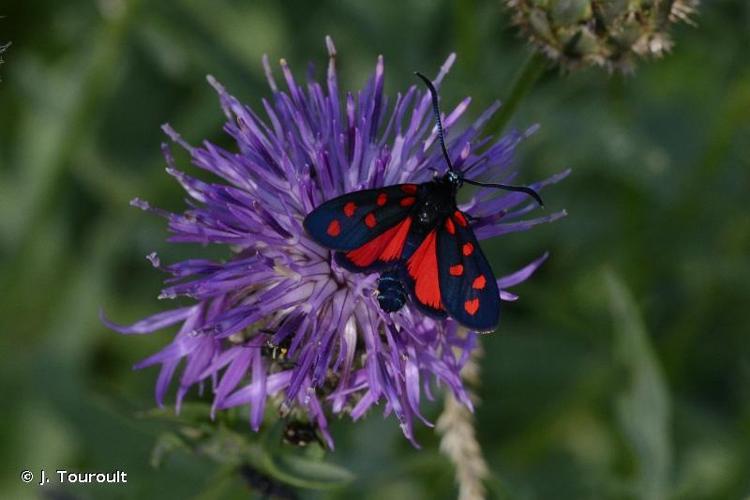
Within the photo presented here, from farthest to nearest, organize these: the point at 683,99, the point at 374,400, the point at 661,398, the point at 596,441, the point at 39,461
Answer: the point at 683,99
the point at 596,441
the point at 39,461
the point at 661,398
the point at 374,400

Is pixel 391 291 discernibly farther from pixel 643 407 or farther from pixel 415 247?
pixel 643 407

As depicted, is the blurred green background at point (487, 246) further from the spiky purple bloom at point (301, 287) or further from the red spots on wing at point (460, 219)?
the red spots on wing at point (460, 219)

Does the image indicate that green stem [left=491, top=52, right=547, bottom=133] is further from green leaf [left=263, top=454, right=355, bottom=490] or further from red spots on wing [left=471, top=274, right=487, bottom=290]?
green leaf [left=263, top=454, right=355, bottom=490]

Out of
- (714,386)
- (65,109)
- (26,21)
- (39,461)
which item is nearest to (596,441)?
(714,386)

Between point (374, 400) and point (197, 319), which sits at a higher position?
point (197, 319)

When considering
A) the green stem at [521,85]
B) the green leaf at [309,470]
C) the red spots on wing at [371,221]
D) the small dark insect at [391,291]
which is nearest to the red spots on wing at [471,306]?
the small dark insect at [391,291]

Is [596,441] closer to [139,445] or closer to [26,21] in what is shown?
[139,445]

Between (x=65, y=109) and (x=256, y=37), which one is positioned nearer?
(x=65, y=109)

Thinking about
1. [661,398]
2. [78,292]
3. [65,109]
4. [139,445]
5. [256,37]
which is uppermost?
[256,37]
